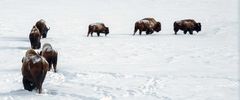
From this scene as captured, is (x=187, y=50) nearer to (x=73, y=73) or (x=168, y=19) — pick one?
(x=73, y=73)

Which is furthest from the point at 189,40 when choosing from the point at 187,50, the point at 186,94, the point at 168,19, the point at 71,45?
the point at 168,19

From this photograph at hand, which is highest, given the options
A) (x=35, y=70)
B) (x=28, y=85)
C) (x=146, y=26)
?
(x=146, y=26)

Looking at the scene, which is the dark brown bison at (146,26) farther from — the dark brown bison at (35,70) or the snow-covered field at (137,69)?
the dark brown bison at (35,70)

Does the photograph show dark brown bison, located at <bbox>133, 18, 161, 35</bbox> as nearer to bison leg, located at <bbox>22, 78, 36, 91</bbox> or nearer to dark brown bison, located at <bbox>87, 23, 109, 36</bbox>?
dark brown bison, located at <bbox>87, 23, 109, 36</bbox>

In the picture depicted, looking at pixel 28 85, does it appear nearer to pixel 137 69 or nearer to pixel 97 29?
pixel 137 69

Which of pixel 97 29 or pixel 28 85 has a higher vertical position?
pixel 97 29

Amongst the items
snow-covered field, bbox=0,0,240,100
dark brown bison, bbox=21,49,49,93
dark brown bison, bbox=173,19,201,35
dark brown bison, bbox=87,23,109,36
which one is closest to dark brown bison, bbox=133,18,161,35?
dark brown bison, bbox=173,19,201,35

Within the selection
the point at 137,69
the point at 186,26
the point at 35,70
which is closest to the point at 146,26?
the point at 186,26

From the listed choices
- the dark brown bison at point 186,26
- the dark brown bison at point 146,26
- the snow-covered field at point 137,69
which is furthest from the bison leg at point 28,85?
the dark brown bison at point 186,26

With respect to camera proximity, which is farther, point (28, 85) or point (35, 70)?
point (28, 85)

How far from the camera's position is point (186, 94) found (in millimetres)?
11578

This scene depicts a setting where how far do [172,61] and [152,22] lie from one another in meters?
13.7

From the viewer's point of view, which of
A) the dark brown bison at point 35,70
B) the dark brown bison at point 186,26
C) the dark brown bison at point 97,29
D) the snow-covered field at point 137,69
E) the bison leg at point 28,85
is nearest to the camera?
the dark brown bison at point 35,70

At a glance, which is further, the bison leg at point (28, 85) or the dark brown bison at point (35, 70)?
the bison leg at point (28, 85)
